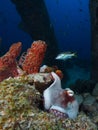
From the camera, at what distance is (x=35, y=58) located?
5871mm

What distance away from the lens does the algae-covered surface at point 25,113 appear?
3672 millimetres

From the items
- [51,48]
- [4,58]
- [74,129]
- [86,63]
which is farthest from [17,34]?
[74,129]

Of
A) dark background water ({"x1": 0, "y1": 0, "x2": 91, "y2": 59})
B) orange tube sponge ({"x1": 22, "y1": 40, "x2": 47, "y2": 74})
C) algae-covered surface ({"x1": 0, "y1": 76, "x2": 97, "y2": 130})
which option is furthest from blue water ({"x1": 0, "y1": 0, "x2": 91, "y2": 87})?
algae-covered surface ({"x1": 0, "y1": 76, "x2": 97, "y2": 130})

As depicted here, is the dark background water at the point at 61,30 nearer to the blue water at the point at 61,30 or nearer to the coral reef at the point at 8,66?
the blue water at the point at 61,30

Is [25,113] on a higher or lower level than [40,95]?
higher

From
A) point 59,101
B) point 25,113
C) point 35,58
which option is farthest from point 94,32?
point 25,113

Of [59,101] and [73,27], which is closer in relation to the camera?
[59,101]

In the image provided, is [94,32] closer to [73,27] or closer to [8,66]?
[8,66]

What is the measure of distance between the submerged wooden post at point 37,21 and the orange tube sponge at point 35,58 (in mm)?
7436

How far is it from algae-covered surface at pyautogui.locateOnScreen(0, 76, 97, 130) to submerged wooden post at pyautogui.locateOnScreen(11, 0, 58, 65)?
899 cm

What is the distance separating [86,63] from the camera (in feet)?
75.6

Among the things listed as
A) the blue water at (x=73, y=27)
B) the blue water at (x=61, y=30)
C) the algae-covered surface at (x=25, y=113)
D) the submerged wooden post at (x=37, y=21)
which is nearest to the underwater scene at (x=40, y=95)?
the algae-covered surface at (x=25, y=113)

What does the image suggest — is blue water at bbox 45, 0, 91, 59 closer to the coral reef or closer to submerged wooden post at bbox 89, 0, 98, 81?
submerged wooden post at bbox 89, 0, 98, 81

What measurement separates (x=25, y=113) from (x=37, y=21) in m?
10.2
